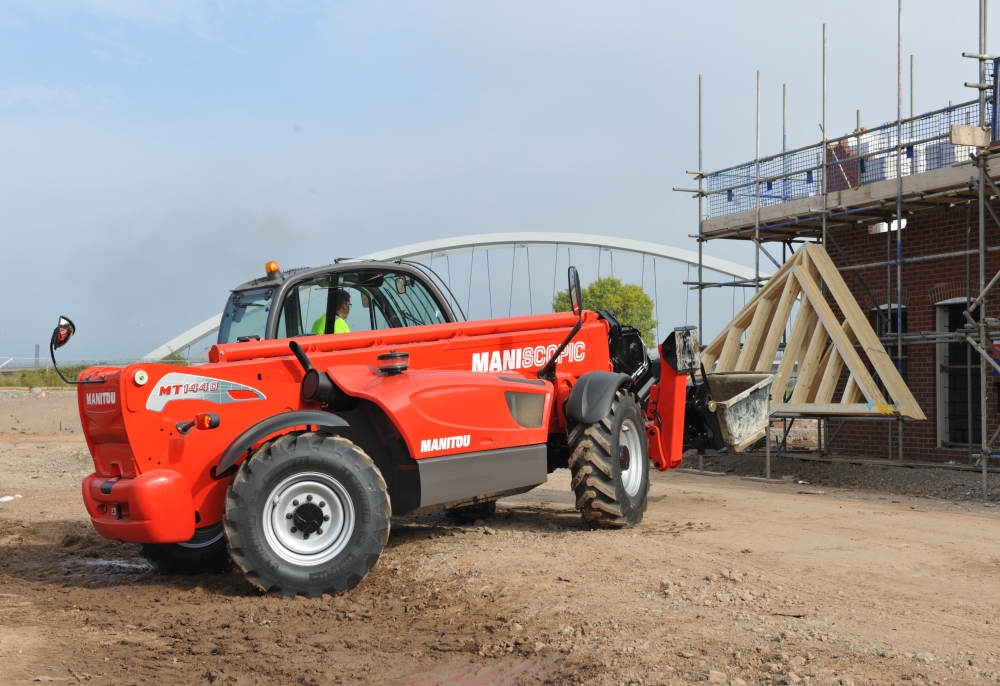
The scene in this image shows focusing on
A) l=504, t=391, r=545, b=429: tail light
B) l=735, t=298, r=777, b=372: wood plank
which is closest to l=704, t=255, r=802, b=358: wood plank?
l=735, t=298, r=777, b=372: wood plank

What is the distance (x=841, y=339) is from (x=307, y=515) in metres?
10.5

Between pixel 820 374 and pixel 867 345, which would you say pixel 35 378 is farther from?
pixel 867 345

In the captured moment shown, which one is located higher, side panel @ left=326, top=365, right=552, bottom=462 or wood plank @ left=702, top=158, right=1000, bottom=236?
wood plank @ left=702, top=158, right=1000, bottom=236

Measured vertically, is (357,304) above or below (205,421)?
above

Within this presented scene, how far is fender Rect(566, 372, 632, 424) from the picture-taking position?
25.5ft

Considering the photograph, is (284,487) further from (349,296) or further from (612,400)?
(612,400)

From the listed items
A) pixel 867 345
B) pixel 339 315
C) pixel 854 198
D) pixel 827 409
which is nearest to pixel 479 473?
pixel 339 315

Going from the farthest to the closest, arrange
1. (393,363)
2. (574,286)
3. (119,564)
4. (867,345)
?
1. (867,345)
2. (119,564)
3. (574,286)
4. (393,363)

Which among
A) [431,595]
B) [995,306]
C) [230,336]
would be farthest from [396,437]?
[995,306]

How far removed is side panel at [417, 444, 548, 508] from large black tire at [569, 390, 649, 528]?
0.48 m

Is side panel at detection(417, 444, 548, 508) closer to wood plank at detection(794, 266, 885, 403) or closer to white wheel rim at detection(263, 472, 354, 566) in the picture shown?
white wheel rim at detection(263, 472, 354, 566)

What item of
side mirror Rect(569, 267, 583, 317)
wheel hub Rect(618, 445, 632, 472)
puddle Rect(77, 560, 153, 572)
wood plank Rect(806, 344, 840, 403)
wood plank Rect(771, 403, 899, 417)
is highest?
side mirror Rect(569, 267, 583, 317)

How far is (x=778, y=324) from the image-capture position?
15.6 meters

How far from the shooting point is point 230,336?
7676 mm
